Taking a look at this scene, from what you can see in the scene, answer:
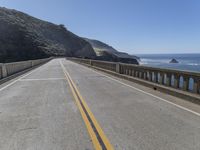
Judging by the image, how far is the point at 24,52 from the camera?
282ft

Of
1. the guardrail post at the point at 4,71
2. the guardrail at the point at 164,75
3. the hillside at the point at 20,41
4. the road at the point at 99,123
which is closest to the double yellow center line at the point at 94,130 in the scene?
the road at the point at 99,123

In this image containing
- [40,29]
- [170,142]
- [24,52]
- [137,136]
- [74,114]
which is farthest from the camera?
[40,29]

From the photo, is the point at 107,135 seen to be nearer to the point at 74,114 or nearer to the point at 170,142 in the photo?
the point at 170,142

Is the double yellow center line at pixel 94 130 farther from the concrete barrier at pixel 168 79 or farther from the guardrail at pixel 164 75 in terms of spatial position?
the guardrail at pixel 164 75

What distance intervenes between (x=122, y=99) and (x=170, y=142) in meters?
4.33

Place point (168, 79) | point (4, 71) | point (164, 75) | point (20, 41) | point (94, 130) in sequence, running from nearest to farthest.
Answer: point (94, 130) → point (168, 79) → point (164, 75) → point (4, 71) → point (20, 41)

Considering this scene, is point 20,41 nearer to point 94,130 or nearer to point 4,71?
point 4,71

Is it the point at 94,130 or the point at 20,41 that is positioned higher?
the point at 20,41

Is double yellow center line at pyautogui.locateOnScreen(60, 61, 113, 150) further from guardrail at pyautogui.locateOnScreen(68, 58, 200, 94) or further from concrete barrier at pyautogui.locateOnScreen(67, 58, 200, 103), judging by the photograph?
guardrail at pyautogui.locateOnScreen(68, 58, 200, 94)

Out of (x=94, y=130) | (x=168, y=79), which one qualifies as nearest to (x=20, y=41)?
(x=168, y=79)

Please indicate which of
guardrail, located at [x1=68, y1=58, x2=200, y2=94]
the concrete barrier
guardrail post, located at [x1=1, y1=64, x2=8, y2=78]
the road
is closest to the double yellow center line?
the road

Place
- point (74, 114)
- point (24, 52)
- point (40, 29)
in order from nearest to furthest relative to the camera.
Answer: point (74, 114) → point (24, 52) → point (40, 29)

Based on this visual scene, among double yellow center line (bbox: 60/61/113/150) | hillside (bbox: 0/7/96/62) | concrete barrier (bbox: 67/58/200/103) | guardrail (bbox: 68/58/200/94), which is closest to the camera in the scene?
double yellow center line (bbox: 60/61/113/150)

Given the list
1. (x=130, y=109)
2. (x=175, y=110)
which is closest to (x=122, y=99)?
(x=130, y=109)
